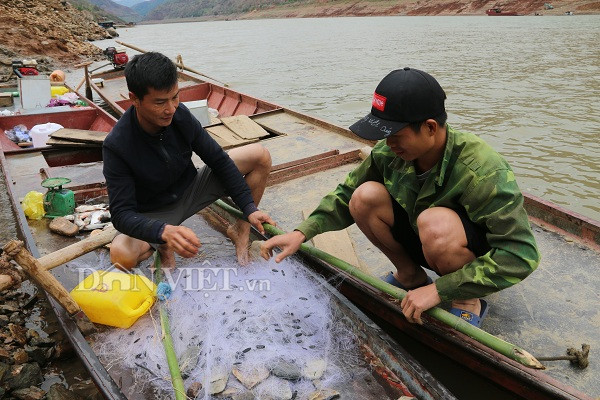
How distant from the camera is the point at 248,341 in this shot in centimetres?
261

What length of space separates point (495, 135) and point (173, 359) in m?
7.73

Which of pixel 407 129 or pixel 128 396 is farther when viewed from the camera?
pixel 128 396

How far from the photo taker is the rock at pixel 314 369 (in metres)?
2.41

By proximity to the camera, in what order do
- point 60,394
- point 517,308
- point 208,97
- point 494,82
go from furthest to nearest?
point 494,82 → point 208,97 → point 60,394 → point 517,308

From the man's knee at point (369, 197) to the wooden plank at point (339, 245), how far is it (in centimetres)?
77

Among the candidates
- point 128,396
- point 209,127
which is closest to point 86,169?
point 209,127

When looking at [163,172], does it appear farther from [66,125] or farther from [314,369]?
[66,125]

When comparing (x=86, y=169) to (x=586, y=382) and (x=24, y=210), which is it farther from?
(x=586, y=382)

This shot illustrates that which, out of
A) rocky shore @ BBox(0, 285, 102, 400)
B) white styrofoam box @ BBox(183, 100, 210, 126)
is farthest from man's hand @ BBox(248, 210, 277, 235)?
white styrofoam box @ BBox(183, 100, 210, 126)

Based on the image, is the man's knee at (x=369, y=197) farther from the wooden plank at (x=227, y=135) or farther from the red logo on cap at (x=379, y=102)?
the wooden plank at (x=227, y=135)

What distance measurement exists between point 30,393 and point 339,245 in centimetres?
225

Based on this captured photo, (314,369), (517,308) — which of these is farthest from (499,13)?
(314,369)

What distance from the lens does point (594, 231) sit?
330 cm

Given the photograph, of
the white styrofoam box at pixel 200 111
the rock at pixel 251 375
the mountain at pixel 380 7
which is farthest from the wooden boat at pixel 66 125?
the mountain at pixel 380 7
